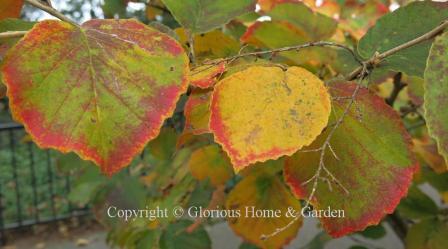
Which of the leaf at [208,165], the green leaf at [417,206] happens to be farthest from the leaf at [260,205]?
the green leaf at [417,206]

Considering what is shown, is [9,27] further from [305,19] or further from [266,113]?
[305,19]

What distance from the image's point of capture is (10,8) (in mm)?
540

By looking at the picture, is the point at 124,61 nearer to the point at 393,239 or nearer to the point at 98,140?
the point at 98,140

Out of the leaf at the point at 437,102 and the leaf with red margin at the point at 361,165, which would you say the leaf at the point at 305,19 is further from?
the leaf at the point at 437,102

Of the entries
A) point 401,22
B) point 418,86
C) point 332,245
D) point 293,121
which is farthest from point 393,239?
point 293,121

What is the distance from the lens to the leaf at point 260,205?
830 mm

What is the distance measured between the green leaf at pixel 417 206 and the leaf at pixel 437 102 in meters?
0.76

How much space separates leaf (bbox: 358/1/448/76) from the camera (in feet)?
1.82

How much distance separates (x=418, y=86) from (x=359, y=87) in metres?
0.35

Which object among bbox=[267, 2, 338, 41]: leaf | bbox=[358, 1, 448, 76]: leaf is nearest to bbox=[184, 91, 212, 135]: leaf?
bbox=[358, 1, 448, 76]: leaf

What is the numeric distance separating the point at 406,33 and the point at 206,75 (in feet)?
0.84

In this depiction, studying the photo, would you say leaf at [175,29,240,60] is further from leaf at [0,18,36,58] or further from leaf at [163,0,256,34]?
leaf at [0,18,36,58]

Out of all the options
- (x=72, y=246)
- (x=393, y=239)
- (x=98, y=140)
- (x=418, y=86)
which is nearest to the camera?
(x=98, y=140)

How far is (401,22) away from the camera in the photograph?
577 millimetres
